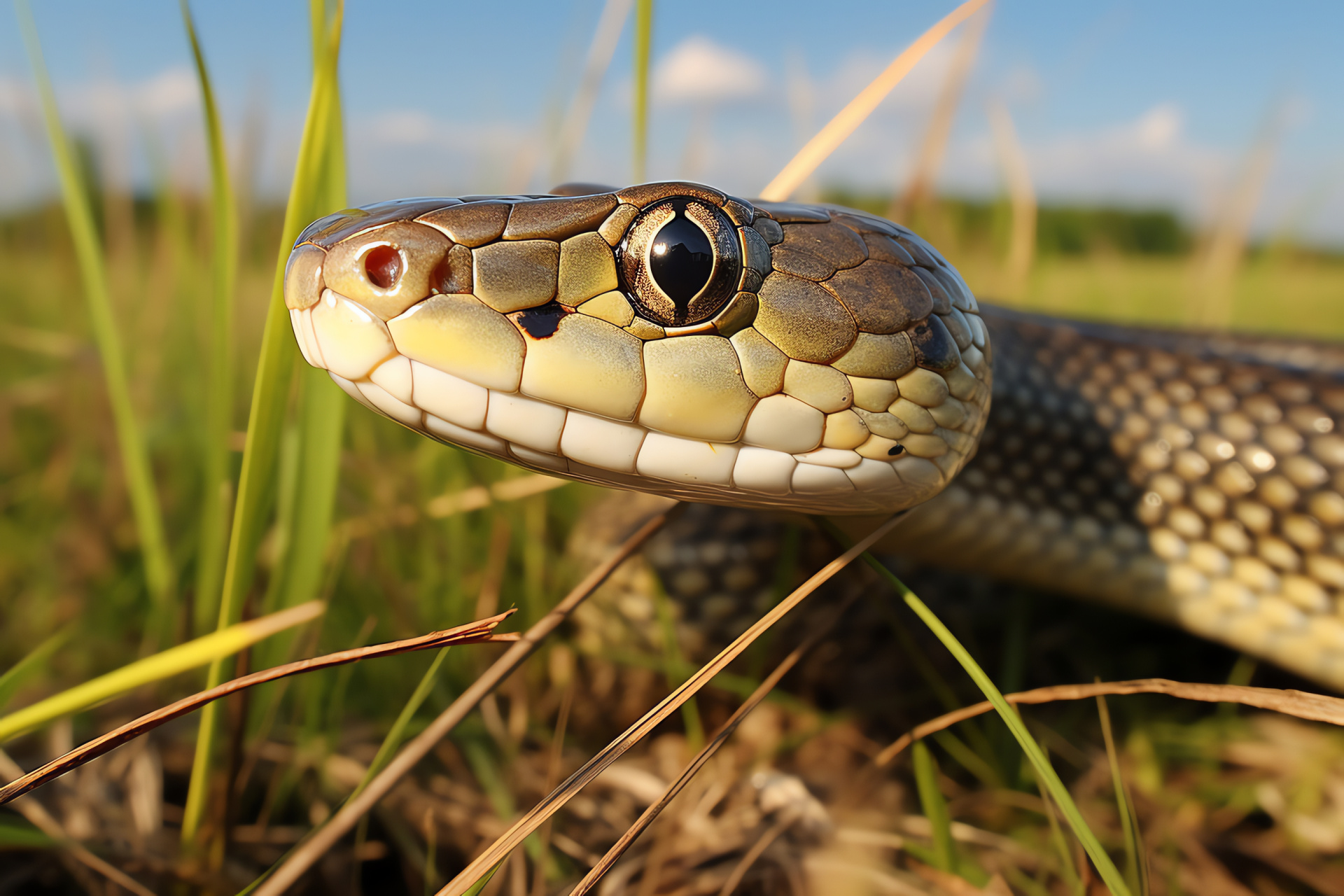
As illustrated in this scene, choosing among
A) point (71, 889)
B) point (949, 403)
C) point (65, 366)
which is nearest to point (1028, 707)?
point (949, 403)

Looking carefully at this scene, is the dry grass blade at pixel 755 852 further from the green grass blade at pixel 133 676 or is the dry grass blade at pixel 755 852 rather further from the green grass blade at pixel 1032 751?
the green grass blade at pixel 133 676

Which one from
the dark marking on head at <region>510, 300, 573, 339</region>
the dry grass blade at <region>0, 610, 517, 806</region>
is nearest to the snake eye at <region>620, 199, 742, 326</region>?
the dark marking on head at <region>510, 300, 573, 339</region>

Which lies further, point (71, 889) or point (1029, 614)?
point (1029, 614)

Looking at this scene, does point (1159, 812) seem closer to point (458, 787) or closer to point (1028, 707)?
point (1028, 707)

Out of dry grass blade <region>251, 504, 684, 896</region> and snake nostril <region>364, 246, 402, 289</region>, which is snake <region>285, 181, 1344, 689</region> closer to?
snake nostril <region>364, 246, 402, 289</region>

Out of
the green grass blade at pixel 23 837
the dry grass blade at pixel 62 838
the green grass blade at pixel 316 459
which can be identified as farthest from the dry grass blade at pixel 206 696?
the green grass blade at pixel 316 459

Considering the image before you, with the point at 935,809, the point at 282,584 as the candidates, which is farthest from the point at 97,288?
the point at 935,809
